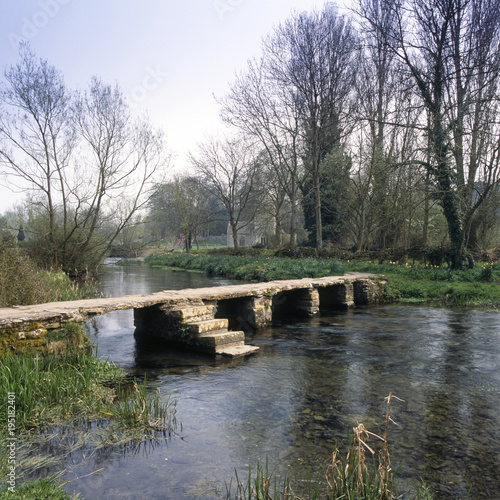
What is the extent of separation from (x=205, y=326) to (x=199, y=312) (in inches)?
19.1

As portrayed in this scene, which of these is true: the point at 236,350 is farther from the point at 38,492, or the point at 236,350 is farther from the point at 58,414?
the point at 38,492

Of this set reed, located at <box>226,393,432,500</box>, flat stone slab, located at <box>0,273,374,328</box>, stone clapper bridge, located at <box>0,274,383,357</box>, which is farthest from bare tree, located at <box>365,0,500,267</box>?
reed, located at <box>226,393,432,500</box>

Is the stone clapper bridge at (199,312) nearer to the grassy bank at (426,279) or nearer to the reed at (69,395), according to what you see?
→ the reed at (69,395)

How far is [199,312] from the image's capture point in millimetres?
8367

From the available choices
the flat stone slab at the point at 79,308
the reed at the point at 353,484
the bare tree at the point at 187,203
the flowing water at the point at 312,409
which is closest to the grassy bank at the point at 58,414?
the flowing water at the point at 312,409

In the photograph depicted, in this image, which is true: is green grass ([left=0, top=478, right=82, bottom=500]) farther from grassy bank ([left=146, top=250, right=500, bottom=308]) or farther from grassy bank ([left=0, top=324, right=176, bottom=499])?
grassy bank ([left=146, top=250, right=500, bottom=308])

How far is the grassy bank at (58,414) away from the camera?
3.66m

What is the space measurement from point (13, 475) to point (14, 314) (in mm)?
3442

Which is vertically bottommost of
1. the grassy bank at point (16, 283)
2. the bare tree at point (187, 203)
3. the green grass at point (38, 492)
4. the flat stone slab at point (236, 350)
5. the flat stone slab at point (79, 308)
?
the flat stone slab at point (236, 350)

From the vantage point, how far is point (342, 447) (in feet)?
13.4

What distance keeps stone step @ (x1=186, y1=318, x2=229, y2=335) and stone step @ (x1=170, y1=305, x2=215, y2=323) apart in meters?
0.14

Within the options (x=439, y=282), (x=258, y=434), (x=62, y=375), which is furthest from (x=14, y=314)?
(x=439, y=282)

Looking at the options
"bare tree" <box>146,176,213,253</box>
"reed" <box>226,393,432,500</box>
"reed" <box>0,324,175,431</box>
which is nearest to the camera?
"reed" <box>226,393,432,500</box>

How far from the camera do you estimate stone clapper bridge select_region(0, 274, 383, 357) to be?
21.2 ft
